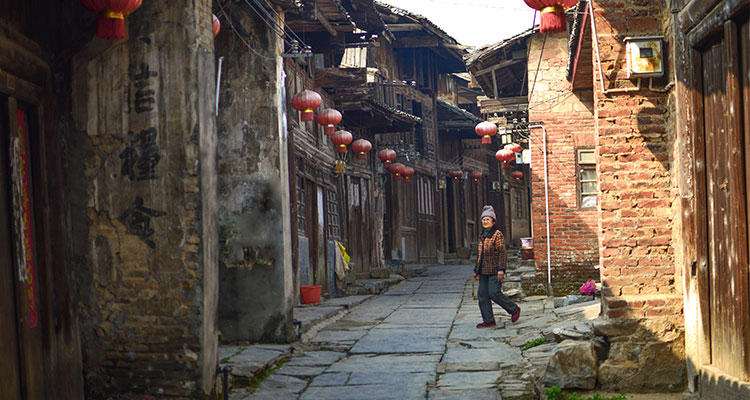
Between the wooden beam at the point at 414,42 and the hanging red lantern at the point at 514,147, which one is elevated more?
the wooden beam at the point at 414,42

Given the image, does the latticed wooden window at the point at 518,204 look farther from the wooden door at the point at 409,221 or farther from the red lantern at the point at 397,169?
the red lantern at the point at 397,169

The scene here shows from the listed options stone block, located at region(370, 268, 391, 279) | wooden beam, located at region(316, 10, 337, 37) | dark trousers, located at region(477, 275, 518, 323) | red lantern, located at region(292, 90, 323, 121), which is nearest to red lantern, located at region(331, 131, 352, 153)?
wooden beam, located at region(316, 10, 337, 37)

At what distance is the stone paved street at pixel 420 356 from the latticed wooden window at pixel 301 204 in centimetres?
192

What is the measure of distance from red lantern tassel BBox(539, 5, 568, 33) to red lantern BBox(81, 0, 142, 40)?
3.21 m

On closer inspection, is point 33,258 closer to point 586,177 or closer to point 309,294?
point 309,294

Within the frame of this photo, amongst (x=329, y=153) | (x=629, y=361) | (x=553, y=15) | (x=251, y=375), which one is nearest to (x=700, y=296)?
(x=629, y=361)

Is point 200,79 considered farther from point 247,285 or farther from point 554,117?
point 554,117

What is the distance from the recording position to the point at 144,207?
6.41 m

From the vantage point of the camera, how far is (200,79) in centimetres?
647

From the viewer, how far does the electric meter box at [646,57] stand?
266 inches

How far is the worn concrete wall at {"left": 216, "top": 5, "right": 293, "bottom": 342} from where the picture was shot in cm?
962

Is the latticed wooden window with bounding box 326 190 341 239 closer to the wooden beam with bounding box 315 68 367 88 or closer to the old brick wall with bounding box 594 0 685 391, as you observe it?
the wooden beam with bounding box 315 68 367 88

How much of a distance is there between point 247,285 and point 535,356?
351cm

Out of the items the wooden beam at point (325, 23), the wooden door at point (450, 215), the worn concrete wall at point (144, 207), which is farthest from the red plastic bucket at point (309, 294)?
the wooden door at point (450, 215)
